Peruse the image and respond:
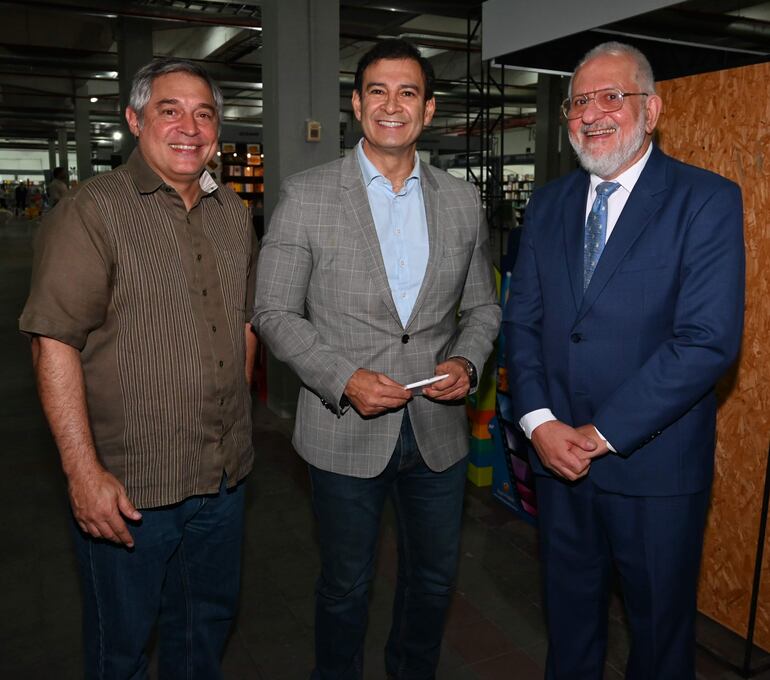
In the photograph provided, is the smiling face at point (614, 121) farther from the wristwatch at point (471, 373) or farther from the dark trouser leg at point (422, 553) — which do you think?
the dark trouser leg at point (422, 553)

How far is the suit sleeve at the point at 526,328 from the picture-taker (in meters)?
2.00

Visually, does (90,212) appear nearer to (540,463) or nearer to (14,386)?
(540,463)

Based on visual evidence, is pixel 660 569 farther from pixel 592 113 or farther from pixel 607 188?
pixel 592 113

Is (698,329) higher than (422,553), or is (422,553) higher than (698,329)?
(698,329)

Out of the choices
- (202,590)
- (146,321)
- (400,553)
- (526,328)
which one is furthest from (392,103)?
(202,590)

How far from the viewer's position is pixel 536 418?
1.95 metres

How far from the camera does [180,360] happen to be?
68.2 inches

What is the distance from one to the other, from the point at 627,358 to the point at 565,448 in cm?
28

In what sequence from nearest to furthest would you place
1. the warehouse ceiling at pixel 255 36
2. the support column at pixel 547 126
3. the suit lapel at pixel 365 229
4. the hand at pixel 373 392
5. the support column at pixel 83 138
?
the hand at pixel 373 392
the suit lapel at pixel 365 229
the warehouse ceiling at pixel 255 36
the support column at pixel 547 126
the support column at pixel 83 138

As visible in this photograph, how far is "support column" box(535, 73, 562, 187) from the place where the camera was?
15648 millimetres

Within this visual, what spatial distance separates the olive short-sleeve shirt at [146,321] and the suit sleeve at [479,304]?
27.1 inches

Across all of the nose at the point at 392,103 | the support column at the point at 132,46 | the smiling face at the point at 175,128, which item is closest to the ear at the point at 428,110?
the nose at the point at 392,103

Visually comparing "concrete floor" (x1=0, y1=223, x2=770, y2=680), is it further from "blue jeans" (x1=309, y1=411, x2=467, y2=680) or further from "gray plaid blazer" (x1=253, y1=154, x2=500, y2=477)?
"gray plaid blazer" (x1=253, y1=154, x2=500, y2=477)

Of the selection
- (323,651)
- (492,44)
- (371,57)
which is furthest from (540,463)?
(492,44)
